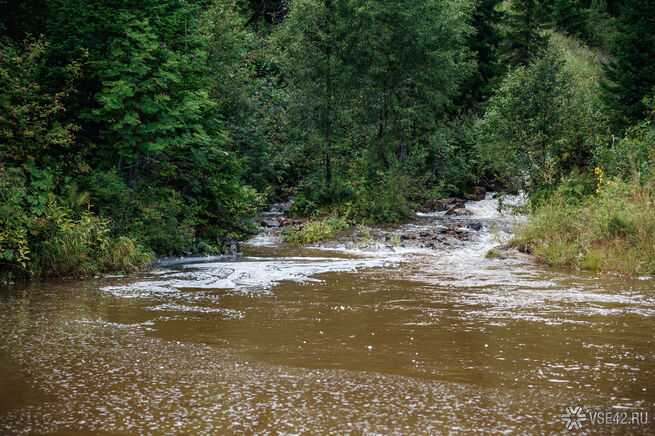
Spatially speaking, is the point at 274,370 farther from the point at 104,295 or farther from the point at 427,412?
the point at 104,295

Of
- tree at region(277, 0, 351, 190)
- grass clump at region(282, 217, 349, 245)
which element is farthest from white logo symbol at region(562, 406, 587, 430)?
tree at region(277, 0, 351, 190)

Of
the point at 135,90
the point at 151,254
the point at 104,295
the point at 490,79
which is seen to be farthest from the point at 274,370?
the point at 490,79

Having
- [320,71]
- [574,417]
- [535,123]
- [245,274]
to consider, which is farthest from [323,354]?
[320,71]

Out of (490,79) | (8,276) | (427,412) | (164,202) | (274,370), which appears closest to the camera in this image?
(427,412)

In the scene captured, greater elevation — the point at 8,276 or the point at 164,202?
the point at 164,202

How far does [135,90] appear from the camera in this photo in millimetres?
18094

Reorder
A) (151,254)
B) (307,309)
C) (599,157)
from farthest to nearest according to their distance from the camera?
1. (599,157)
2. (151,254)
3. (307,309)

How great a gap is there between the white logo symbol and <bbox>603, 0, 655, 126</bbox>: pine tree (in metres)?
28.3

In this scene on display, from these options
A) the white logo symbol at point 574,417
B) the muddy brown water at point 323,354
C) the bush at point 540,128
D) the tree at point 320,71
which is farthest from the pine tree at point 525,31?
the white logo symbol at point 574,417

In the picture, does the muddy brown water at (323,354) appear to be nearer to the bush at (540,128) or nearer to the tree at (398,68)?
the bush at (540,128)

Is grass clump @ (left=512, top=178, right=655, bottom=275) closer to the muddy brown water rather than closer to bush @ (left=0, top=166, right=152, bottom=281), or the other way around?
the muddy brown water

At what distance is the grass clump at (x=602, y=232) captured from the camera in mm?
16578

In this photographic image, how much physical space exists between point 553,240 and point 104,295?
10.8m

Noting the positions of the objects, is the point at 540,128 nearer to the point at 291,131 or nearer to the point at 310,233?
the point at 310,233
